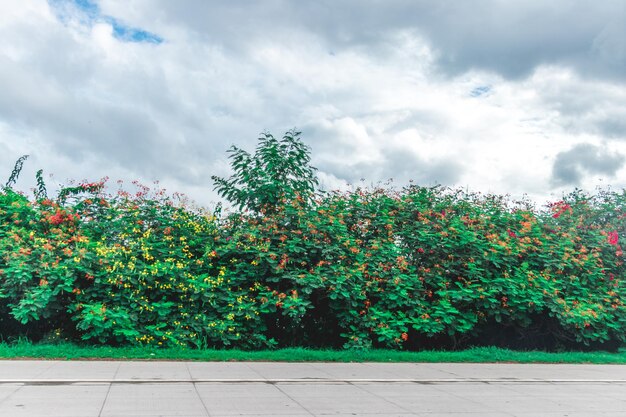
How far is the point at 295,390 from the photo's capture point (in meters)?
8.23

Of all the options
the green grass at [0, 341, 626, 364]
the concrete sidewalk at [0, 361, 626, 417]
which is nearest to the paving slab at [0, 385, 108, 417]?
the concrete sidewalk at [0, 361, 626, 417]

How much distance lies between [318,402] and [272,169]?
705 centimetres

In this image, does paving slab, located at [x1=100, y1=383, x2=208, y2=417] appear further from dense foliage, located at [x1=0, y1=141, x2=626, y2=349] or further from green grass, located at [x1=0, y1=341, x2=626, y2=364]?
dense foliage, located at [x1=0, y1=141, x2=626, y2=349]

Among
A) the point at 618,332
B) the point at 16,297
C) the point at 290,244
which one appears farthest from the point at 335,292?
the point at 618,332

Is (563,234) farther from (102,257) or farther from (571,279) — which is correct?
(102,257)

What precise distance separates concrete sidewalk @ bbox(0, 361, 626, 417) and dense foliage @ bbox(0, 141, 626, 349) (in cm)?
149

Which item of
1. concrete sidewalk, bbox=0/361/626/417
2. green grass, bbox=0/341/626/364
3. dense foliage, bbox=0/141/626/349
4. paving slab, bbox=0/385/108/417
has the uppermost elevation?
dense foliage, bbox=0/141/626/349

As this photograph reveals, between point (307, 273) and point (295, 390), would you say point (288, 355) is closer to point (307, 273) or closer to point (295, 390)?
point (307, 273)

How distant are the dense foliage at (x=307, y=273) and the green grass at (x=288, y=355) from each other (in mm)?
366

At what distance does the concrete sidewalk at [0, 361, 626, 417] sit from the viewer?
6.96 m

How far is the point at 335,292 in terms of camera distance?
39.2 ft

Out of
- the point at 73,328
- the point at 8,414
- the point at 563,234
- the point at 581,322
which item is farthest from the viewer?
the point at 563,234

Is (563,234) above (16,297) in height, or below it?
above

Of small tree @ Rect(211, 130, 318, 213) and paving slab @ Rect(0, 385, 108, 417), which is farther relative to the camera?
small tree @ Rect(211, 130, 318, 213)
